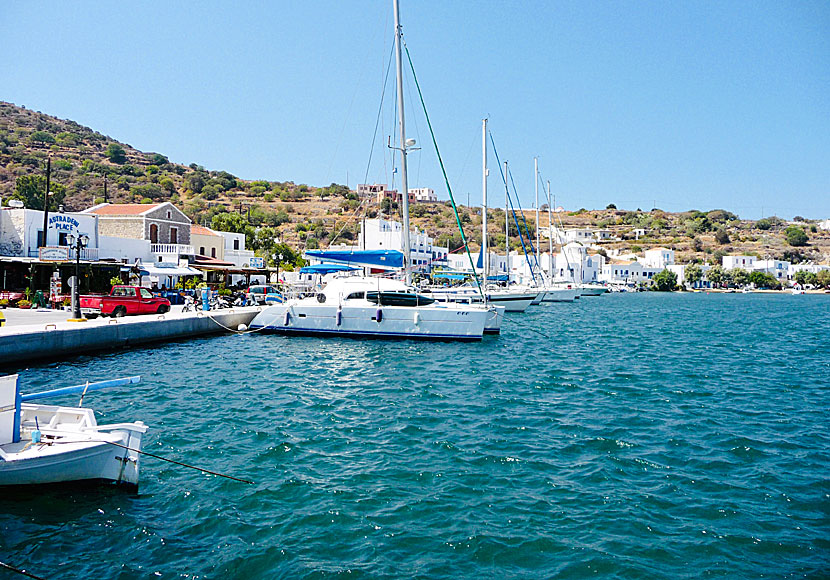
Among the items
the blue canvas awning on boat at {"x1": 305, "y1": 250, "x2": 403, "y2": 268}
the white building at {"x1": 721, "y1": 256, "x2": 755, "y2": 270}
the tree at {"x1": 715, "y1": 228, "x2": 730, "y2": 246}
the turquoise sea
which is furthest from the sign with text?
the tree at {"x1": 715, "y1": 228, "x2": 730, "y2": 246}

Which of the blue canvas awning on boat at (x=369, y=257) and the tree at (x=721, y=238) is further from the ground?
the tree at (x=721, y=238)

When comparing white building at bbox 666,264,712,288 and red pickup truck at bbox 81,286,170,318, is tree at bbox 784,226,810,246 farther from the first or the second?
red pickup truck at bbox 81,286,170,318

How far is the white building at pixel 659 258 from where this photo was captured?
135500 millimetres

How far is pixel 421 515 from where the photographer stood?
25.7 feet

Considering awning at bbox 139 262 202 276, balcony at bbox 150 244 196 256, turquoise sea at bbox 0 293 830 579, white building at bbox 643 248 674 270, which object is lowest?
turquoise sea at bbox 0 293 830 579

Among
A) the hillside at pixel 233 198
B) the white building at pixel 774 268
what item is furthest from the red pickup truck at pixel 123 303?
the white building at pixel 774 268

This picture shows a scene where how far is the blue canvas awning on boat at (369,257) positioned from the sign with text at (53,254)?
13.7 meters

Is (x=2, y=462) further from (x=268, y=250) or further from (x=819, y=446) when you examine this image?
(x=268, y=250)

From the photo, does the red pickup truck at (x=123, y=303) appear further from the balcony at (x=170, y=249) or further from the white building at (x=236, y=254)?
the white building at (x=236, y=254)

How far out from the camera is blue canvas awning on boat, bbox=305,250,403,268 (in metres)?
27.5

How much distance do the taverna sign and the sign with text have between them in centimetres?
308

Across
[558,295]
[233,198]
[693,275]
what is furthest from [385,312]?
[693,275]

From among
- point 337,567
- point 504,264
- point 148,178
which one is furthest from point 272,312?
point 148,178

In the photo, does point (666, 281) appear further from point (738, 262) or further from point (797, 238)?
point (797, 238)
